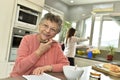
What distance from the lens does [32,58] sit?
1138mm

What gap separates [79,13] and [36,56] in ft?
12.8

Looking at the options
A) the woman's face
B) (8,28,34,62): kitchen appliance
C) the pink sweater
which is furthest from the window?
the woman's face

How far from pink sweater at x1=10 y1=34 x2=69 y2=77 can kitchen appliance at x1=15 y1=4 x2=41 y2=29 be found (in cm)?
158

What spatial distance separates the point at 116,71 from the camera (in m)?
1.46

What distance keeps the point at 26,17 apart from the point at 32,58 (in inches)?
78.2

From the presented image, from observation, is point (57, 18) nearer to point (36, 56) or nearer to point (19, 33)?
point (36, 56)

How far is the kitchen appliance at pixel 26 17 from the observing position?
2.79m

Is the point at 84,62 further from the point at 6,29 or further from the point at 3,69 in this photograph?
the point at 6,29

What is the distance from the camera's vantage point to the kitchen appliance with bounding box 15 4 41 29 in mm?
2785

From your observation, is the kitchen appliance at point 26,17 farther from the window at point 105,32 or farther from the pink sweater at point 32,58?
the window at point 105,32

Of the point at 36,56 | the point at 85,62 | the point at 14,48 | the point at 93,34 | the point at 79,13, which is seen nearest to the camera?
the point at 36,56

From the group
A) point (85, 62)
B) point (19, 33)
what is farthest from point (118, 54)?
point (19, 33)

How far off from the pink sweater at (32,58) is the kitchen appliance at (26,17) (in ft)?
5.18

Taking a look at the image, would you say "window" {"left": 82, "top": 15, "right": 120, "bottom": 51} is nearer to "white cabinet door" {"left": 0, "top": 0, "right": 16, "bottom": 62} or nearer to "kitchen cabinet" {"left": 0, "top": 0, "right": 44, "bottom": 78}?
"kitchen cabinet" {"left": 0, "top": 0, "right": 44, "bottom": 78}
